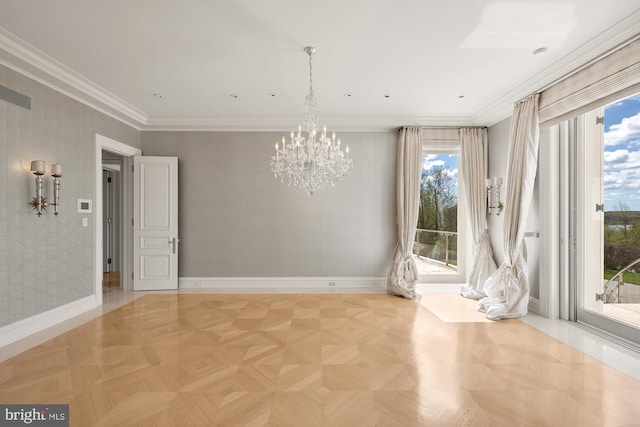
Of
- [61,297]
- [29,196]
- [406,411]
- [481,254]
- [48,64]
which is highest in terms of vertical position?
[48,64]

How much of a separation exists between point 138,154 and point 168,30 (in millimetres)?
3420

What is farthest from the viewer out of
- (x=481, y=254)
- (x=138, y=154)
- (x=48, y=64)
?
(x=138, y=154)

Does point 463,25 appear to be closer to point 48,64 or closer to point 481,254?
point 481,254

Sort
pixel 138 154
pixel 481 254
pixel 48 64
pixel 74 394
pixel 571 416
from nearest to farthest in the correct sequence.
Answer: pixel 571 416 < pixel 74 394 < pixel 48 64 < pixel 481 254 < pixel 138 154

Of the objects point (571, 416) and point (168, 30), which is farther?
point (168, 30)

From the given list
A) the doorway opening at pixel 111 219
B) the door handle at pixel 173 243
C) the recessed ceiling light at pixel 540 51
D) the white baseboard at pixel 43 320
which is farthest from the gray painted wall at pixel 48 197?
the recessed ceiling light at pixel 540 51

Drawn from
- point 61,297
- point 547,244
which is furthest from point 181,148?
point 547,244

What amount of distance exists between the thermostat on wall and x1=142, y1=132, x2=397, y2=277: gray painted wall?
148 centimetres

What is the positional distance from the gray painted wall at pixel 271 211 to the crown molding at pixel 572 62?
179 centimetres

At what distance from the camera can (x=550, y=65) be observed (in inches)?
138

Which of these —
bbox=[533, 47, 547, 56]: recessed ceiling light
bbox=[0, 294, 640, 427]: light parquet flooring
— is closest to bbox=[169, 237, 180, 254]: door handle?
bbox=[0, 294, 640, 427]: light parquet flooring

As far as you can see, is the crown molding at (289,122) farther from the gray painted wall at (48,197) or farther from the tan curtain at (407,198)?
the gray painted wall at (48,197)

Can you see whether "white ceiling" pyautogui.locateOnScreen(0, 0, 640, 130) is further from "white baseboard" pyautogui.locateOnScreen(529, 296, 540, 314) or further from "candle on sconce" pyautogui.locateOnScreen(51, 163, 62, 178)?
"white baseboard" pyautogui.locateOnScreen(529, 296, 540, 314)

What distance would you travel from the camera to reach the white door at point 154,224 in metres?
5.45
